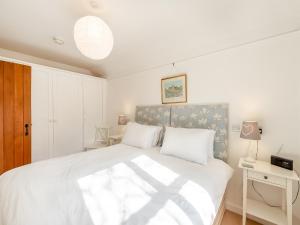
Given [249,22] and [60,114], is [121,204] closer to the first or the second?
[249,22]

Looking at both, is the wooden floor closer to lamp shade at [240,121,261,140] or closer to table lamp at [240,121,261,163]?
table lamp at [240,121,261,163]

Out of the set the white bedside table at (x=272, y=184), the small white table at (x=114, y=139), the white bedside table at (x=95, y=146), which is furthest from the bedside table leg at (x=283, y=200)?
the white bedside table at (x=95, y=146)

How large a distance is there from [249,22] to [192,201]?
1828mm

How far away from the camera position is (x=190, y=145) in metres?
1.73

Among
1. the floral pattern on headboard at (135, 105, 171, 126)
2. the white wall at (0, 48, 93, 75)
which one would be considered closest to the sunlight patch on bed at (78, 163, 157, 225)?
the floral pattern on headboard at (135, 105, 171, 126)

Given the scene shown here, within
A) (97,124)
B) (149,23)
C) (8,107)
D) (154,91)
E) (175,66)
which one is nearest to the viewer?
(149,23)

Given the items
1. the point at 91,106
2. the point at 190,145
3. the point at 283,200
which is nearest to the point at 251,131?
the point at 190,145

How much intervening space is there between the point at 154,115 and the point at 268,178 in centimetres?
179

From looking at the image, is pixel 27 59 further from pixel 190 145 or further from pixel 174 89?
pixel 190 145

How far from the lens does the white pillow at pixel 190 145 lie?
167 cm

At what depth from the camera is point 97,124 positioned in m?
3.56

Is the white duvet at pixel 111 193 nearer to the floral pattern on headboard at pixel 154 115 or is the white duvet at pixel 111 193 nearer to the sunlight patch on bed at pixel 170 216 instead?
the sunlight patch on bed at pixel 170 216

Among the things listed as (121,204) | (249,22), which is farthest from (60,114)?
(249,22)

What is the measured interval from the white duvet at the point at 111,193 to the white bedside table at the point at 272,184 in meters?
0.30
